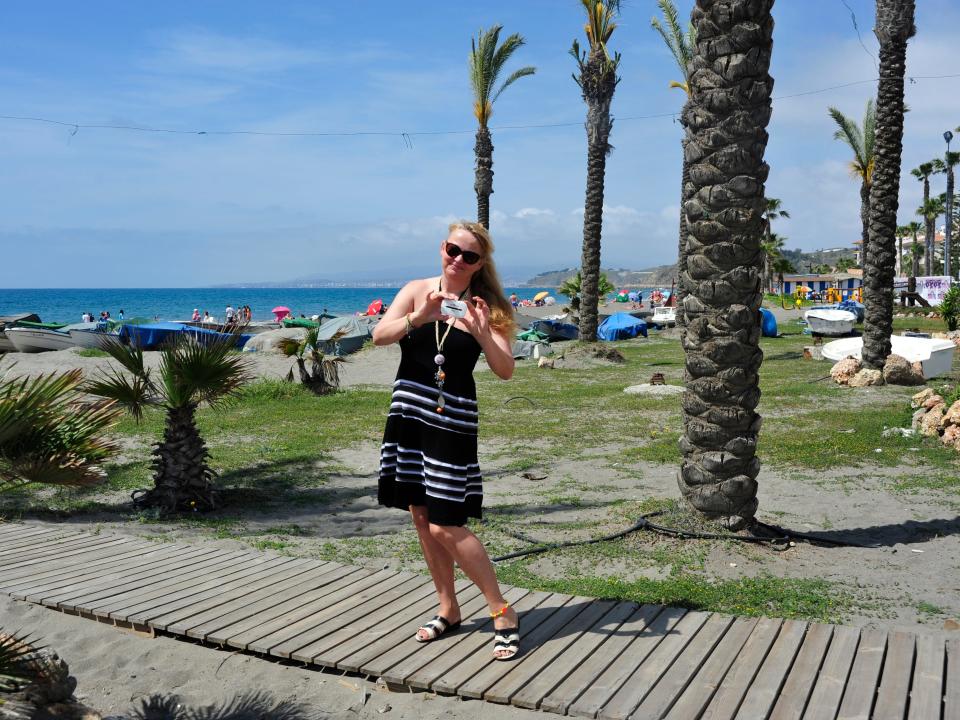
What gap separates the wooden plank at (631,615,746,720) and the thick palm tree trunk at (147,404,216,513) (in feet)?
18.3

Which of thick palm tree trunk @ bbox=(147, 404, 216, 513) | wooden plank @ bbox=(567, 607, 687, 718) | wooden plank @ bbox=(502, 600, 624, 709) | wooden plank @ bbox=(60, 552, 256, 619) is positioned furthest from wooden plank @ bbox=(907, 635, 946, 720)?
thick palm tree trunk @ bbox=(147, 404, 216, 513)

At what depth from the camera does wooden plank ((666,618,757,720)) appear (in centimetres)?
351

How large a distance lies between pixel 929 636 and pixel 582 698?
184 centimetres

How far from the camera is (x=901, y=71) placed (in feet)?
52.2

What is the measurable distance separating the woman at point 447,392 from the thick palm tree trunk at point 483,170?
84.0 feet

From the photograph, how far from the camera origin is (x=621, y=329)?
109ft

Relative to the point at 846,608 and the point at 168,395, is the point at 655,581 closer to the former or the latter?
the point at 846,608

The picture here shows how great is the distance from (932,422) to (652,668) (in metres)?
8.31

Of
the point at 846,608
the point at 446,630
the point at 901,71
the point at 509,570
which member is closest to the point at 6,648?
the point at 446,630

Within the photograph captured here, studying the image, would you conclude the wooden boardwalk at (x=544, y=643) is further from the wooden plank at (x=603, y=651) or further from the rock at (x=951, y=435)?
the rock at (x=951, y=435)

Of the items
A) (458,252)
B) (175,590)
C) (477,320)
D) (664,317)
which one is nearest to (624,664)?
(477,320)

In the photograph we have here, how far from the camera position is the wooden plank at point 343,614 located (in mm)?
4262

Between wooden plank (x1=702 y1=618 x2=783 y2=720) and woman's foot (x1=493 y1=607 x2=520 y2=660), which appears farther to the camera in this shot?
woman's foot (x1=493 y1=607 x2=520 y2=660)

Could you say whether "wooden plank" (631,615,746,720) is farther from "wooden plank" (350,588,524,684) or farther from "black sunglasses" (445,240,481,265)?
"black sunglasses" (445,240,481,265)
